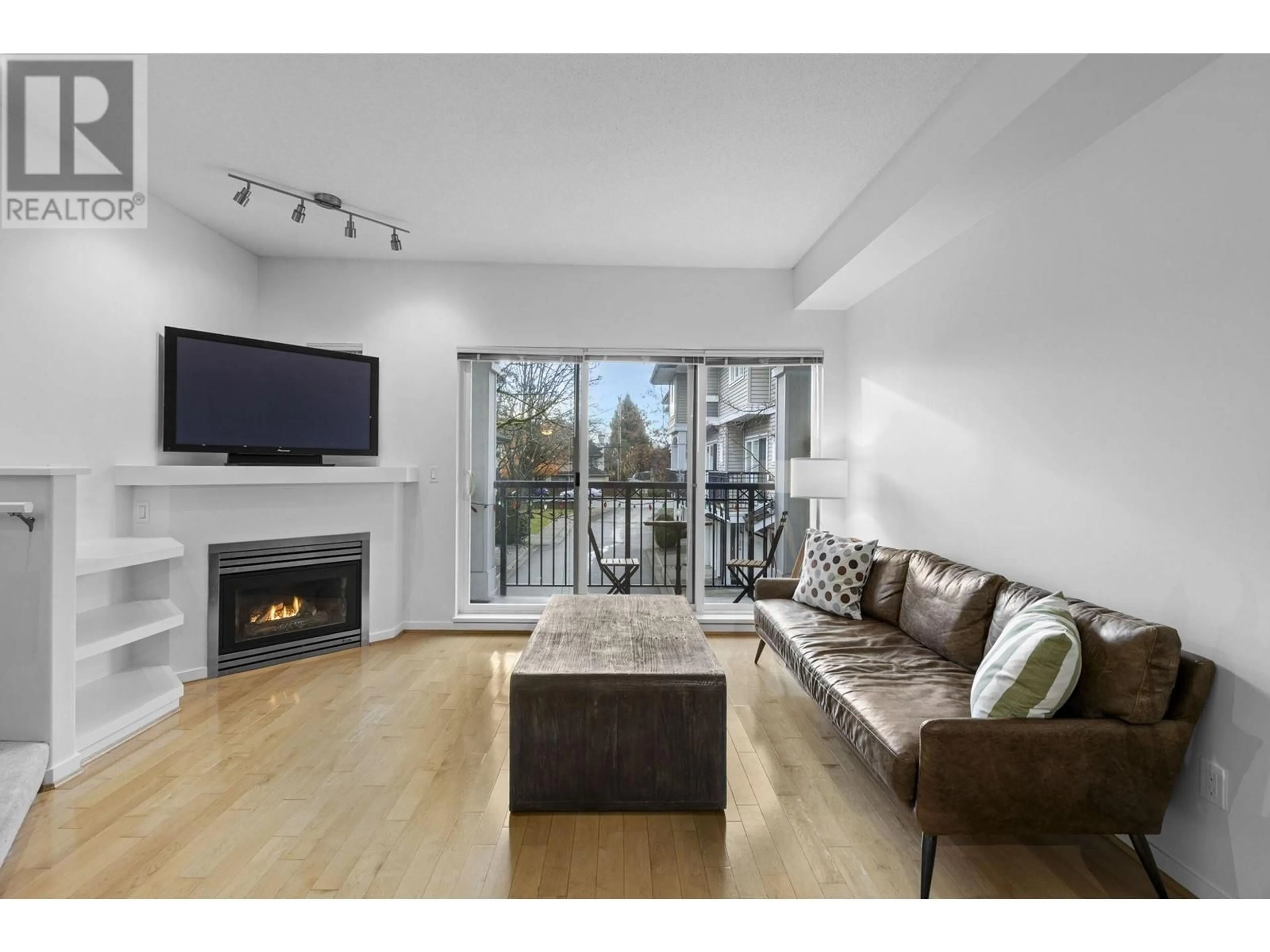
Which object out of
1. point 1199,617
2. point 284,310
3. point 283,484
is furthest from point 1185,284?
point 284,310

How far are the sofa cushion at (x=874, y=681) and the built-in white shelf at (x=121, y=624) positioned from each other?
3006mm

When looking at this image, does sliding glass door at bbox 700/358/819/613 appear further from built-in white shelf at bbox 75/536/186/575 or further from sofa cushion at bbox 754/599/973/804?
built-in white shelf at bbox 75/536/186/575

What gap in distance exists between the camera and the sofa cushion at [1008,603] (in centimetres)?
249

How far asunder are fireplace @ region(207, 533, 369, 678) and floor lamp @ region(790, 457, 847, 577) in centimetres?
298

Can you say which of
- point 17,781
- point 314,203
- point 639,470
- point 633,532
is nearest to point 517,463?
point 639,470

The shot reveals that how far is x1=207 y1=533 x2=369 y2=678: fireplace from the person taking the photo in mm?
3842

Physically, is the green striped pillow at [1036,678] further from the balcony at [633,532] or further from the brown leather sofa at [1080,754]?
the balcony at [633,532]

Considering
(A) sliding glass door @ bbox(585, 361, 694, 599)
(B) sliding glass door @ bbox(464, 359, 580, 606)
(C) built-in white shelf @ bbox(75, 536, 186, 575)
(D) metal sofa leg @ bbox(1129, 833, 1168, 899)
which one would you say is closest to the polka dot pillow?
(A) sliding glass door @ bbox(585, 361, 694, 599)

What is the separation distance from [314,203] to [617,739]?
10.8 feet

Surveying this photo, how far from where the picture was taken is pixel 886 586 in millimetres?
3498

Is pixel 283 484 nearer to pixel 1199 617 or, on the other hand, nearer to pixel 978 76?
pixel 978 76

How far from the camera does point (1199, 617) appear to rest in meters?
1.94
